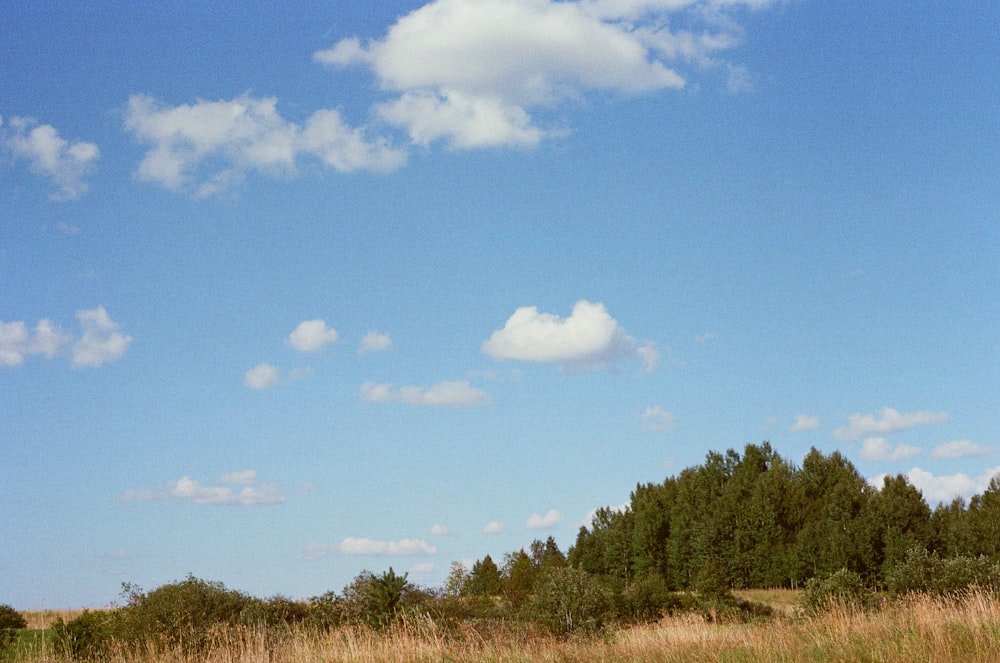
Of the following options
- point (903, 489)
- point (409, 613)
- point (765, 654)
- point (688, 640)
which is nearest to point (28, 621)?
point (409, 613)

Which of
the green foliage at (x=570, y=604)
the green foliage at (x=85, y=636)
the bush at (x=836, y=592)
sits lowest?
the bush at (x=836, y=592)

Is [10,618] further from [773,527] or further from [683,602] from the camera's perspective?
[773,527]

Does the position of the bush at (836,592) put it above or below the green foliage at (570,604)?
below

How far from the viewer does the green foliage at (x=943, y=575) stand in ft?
83.5

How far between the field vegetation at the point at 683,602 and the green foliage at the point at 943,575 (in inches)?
2.6

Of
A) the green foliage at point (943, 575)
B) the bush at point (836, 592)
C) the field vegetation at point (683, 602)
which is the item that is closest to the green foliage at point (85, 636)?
the field vegetation at point (683, 602)

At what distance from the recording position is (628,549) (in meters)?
64.6

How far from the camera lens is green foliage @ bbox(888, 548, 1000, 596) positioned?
83.5 feet

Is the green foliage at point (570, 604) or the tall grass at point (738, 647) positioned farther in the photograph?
the green foliage at point (570, 604)

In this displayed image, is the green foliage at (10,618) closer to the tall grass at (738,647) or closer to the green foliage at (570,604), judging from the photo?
the tall grass at (738,647)

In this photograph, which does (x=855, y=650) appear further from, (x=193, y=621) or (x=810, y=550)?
(x=810, y=550)

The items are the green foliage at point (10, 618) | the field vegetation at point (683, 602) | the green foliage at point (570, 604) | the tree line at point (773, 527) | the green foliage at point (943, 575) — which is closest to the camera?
the field vegetation at point (683, 602)

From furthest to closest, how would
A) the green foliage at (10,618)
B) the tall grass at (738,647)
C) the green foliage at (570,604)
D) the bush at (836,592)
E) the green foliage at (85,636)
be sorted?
the green foliage at (10,618) → the bush at (836,592) → the green foliage at (570,604) → the green foliage at (85,636) → the tall grass at (738,647)

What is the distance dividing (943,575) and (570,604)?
42.0 ft
